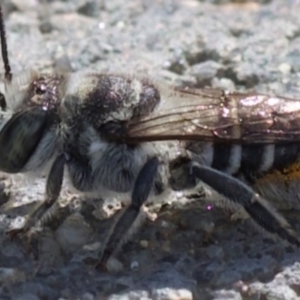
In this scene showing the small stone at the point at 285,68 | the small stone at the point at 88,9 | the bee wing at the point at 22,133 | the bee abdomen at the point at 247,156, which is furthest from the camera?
the small stone at the point at 88,9

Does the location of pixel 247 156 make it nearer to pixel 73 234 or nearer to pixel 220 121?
pixel 220 121

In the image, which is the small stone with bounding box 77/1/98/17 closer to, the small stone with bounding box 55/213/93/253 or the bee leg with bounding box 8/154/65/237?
the small stone with bounding box 55/213/93/253

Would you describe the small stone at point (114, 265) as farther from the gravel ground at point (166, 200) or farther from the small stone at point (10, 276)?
the small stone at point (10, 276)

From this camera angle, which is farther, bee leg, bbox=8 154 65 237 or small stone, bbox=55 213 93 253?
small stone, bbox=55 213 93 253

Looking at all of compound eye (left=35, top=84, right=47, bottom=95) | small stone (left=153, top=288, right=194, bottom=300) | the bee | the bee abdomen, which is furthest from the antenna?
small stone (left=153, top=288, right=194, bottom=300)

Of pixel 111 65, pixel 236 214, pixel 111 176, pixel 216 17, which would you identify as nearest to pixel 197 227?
pixel 236 214

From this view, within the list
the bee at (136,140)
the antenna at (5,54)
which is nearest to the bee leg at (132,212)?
the bee at (136,140)
